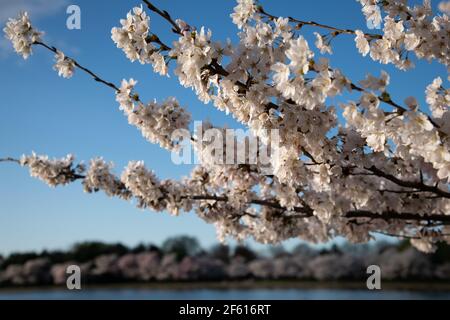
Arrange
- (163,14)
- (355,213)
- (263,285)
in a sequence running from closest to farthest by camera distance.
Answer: (163,14) → (355,213) → (263,285)

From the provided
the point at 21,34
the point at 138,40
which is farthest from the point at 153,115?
the point at 21,34

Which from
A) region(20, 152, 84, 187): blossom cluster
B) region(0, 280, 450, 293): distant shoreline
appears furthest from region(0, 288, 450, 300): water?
region(20, 152, 84, 187): blossom cluster

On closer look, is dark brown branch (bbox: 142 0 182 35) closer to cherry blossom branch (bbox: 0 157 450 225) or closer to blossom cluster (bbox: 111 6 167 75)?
blossom cluster (bbox: 111 6 167 75)

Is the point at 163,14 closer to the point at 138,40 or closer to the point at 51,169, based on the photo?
the point at 138,40

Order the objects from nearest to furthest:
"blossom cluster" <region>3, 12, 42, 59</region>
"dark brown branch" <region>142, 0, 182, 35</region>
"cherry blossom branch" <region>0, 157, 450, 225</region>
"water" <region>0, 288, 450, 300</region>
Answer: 1. "dark brown branch" <region>142, 0, 182, 35</region>
2. "blossom cluster" <region>3, 12, 42, 59</region>
3. "cherry blossom branch" <region>0, 157, 450, 225</region>
4. "water" <region>0, 288, 450, 300</region>

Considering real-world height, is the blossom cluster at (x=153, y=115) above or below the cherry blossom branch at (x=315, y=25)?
below

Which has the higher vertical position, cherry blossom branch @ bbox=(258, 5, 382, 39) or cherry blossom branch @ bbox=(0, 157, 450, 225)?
cherry blossom branch @ bbox=(258, 5, 382, 39)

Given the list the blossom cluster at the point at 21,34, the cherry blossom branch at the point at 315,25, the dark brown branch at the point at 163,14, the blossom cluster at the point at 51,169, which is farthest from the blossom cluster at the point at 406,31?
the blossom cluster at the point at 51,169

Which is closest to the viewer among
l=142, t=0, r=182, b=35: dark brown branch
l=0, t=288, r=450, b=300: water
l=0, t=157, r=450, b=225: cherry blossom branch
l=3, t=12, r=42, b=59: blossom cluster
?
l=142, t=0, r=182, b=35: dark brown branch

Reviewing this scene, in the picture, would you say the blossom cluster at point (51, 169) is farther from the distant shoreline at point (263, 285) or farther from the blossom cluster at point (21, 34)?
the distant shoreline at point (263, 285)
